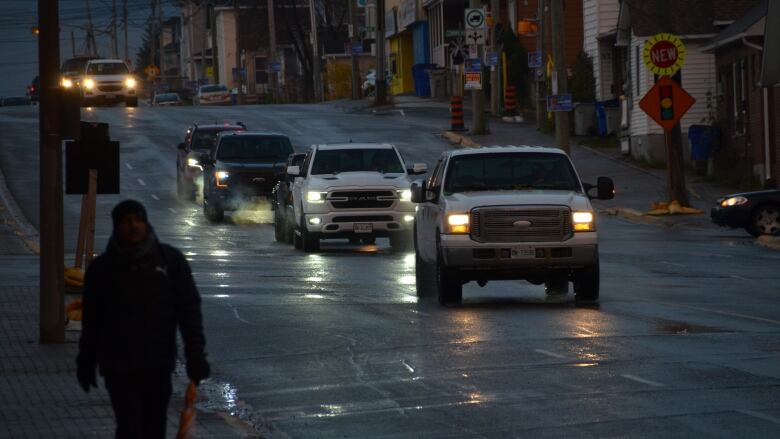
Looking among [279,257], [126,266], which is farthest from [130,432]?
[279,257]

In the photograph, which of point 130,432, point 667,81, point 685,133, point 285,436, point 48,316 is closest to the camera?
point 130,432

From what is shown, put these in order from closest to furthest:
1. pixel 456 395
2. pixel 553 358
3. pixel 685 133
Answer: pixel 456 395
pixel 553 358
pixel 685 133

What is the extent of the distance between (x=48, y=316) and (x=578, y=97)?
151ft

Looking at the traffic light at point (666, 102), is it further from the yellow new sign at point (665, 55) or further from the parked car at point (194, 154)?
the parked car at point (194, 154)

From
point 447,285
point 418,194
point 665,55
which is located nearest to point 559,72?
point 665,55

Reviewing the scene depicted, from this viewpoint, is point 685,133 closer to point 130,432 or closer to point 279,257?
point 279,257

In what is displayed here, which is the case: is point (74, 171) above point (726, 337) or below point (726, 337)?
above

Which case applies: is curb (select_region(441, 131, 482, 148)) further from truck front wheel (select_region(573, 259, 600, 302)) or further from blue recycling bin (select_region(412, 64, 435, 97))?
truck front wheel (select_region(573, 259, 600, 302))

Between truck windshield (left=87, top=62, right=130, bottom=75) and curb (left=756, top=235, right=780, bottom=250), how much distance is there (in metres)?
44.3

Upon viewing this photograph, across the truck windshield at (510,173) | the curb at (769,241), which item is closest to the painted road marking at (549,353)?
the truck windshield at (510,173)

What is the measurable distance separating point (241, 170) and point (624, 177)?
12.3 m

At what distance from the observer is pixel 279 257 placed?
2748 centimetres

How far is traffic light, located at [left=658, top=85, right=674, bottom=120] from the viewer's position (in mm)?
33875

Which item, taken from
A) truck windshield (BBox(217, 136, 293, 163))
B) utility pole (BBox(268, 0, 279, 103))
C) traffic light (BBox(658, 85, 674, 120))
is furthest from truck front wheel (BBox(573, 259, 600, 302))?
utility pole (BBox(268, 0, 279, 103))
